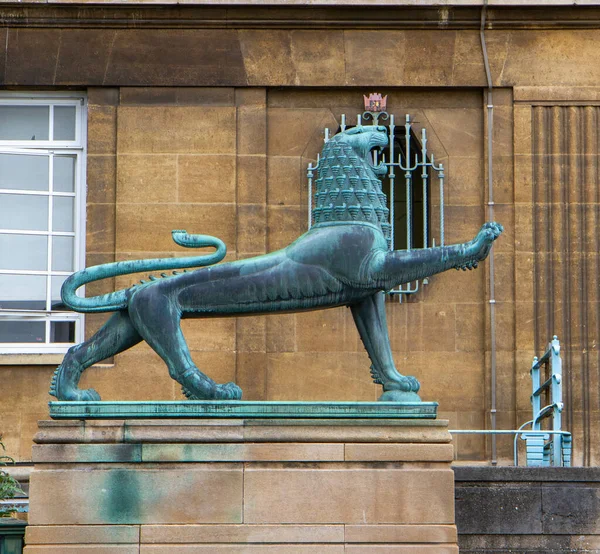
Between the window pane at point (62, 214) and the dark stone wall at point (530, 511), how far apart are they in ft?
22.4

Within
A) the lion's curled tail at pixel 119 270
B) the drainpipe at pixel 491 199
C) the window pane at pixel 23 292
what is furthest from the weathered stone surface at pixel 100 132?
the lion's curled tail at pixel 119 270

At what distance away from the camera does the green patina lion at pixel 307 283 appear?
1177cm

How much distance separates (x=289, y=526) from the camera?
11.2m

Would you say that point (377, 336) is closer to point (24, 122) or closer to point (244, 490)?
point (244, 490)

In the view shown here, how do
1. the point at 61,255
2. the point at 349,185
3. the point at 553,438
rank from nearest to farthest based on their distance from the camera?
the point at 349,185, the point at 553,438, the point at 61,255

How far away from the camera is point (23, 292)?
736 inches

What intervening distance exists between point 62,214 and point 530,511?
24.5 ft

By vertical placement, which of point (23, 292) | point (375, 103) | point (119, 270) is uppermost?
point (375, 103)

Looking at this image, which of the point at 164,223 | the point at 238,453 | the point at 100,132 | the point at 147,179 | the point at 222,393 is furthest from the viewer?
the point at 100,132

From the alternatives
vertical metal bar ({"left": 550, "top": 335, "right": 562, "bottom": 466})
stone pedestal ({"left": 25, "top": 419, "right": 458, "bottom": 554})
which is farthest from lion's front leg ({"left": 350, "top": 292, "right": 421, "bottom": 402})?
vertical metal bar ({"left": 550, "top": 335, "right": 562, "bottom": 466})

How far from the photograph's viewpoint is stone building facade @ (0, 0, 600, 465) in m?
18.2

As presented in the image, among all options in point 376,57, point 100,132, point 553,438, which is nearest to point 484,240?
point 553,438

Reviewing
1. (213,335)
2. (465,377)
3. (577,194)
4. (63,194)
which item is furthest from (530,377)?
(63,194)

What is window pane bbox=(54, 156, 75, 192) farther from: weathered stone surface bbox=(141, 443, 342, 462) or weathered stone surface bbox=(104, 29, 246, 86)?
weathered stone surface bbox=(141, 443, 342, 462)
